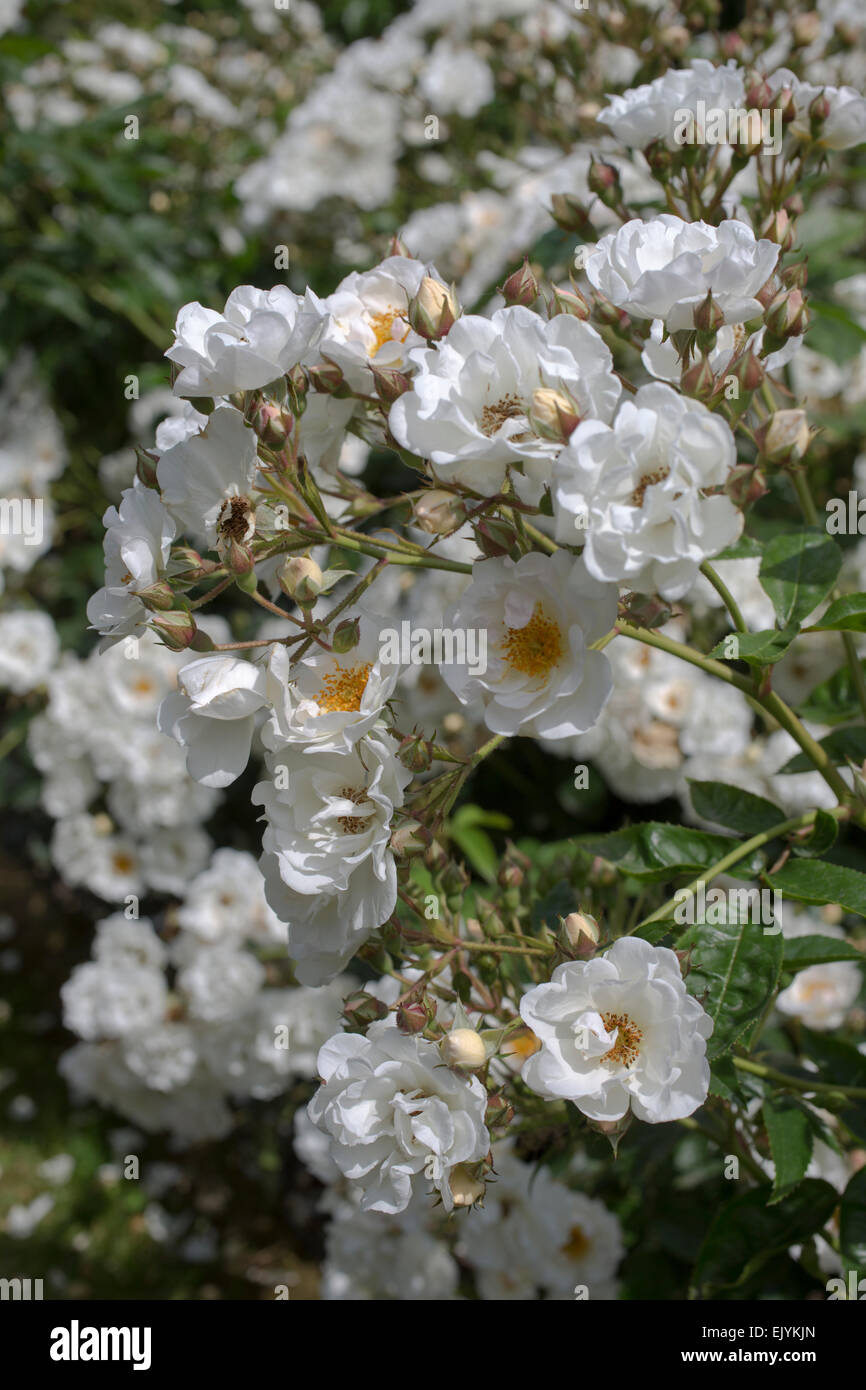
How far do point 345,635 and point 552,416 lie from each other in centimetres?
31

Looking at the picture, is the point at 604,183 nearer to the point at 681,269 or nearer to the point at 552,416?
the point at 681,269

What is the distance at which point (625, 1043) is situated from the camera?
3.78 feet

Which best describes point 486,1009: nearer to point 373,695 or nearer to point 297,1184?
point 373,695

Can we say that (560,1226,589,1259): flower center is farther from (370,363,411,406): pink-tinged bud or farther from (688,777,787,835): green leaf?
(370,363,411,406): pink-tinged bud

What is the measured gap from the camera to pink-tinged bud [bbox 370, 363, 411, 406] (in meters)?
1.21

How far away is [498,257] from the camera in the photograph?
3.18 meters

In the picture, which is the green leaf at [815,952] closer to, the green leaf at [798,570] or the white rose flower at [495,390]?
the green leaf at [798,570]

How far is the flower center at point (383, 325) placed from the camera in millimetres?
1350

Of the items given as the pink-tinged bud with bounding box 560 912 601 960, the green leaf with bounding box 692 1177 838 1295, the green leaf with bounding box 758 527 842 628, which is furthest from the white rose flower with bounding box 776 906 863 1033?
the pink-tinged bud with bounding box 560 912 601 960

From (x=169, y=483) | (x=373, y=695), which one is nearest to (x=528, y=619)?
(x=373, y=695)

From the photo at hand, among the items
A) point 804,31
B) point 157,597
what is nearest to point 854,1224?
point 157,597

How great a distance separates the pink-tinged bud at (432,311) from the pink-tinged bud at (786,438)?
1.18 ft
